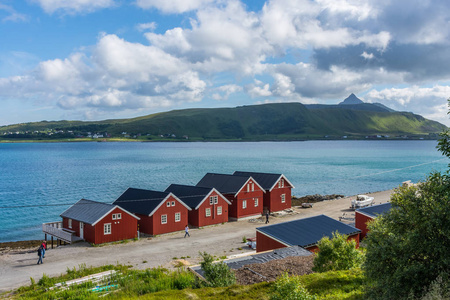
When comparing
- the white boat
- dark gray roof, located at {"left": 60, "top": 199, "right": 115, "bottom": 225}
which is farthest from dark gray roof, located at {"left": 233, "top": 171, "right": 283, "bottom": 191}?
dark gray roof, located at {"left": 60, "top": 199, "right": 115, "bottom": 225}

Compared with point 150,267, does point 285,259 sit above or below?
above

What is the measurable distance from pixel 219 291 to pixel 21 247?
3731 centimetres

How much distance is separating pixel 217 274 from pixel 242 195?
3294 cm

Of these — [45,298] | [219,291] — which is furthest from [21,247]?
[219,291]

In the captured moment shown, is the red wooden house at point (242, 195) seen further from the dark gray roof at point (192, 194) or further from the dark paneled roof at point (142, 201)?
the dark paneled roof at point (142, 201)

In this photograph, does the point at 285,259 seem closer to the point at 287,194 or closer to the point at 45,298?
the point at 45,298

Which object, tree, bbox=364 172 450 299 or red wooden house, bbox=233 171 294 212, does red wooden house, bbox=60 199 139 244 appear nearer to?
red wooden house, bbox=233 171 294 212

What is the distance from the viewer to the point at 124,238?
40312 mm

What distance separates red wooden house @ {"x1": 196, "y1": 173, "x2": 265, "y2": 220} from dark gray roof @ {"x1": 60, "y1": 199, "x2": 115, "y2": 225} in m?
18.2

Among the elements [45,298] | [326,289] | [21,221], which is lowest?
[21,221]

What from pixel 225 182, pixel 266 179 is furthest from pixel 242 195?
pixel 266 179

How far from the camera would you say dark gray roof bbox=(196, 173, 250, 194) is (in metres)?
52.1

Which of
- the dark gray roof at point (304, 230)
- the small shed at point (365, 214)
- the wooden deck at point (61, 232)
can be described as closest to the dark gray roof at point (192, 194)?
the wooden deck at point (61, 232)

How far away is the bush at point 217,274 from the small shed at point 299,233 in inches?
452
